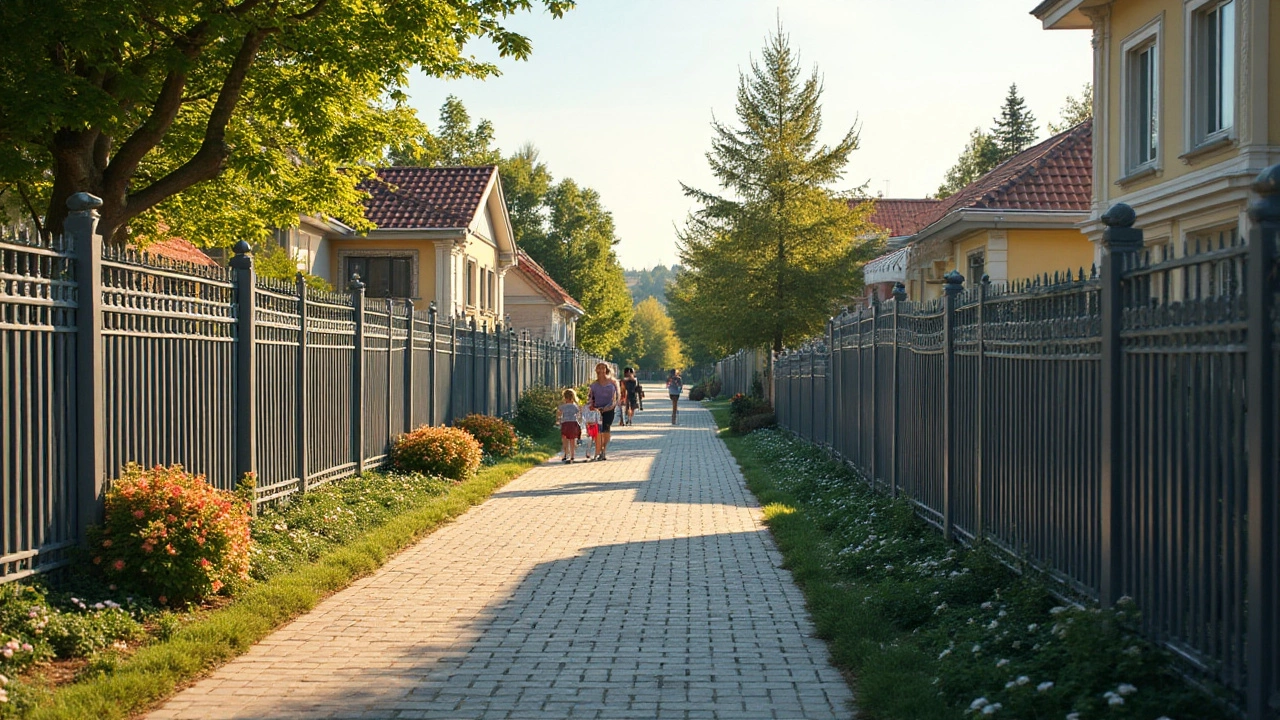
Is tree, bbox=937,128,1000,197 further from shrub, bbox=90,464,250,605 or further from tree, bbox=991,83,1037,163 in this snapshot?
shrub, bbox=90,464,250,605

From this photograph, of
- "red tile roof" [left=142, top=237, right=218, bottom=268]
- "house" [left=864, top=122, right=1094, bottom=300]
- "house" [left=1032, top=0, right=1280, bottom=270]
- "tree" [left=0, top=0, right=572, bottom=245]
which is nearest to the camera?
"tree" [left=0, top=0, right=572, bottom=245]

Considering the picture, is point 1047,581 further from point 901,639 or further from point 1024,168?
point 1024,168

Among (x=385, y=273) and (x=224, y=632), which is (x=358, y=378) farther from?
(x=385, y=273)

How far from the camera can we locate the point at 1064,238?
23.2m

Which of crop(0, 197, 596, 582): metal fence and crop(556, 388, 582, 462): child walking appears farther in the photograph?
crop(556, 388, 582, 462): child walking

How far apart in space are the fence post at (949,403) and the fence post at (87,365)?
20.1 ft

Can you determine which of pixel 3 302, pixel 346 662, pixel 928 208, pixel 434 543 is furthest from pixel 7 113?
pixel 928 208

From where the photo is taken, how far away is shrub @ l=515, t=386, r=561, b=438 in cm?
2706

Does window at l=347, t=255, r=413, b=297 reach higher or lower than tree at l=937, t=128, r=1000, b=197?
lower

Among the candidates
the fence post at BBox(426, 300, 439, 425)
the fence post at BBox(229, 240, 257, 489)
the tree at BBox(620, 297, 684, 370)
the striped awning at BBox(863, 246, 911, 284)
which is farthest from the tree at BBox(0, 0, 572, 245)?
the tree at BBox(620, 297, 684, 370)

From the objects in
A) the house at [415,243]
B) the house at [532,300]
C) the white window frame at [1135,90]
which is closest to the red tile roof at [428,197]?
the house at [415,243]

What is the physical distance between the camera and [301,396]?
11836 millimetres

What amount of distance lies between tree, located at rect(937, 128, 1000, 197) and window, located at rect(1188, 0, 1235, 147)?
56568 mm

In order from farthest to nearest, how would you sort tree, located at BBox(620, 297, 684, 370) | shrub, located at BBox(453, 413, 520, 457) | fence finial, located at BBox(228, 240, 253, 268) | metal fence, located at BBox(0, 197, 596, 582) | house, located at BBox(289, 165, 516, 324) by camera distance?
tree, located at BBox(620, 297, 684, 370)
house, located at BBox(289, 165, 516, 324)
shrub, located at BBox(453, 413, 520, 457)
fence finial, located at BBox(228, 240, 253, 268)
metal fence, located at BBox(0, 197, 596, 582)
